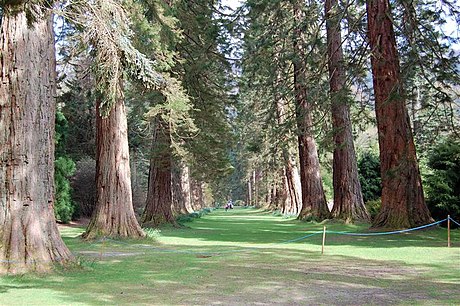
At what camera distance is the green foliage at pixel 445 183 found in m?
15.6

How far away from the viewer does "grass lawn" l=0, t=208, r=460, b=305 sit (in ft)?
21.0

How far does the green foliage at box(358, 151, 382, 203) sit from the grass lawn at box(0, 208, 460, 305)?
47.9 feet

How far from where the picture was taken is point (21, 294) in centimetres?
666

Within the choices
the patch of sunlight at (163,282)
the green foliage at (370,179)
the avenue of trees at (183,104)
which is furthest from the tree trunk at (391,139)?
the green foliage at (370,179)

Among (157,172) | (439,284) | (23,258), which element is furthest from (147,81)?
(157,172)

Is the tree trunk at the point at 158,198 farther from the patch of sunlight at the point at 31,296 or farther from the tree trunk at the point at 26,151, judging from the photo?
the patch of sunlight at the point at 31,296

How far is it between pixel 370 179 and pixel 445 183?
12413 millimetres

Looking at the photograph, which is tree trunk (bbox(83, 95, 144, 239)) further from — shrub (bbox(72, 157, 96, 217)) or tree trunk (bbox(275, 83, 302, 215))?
tree trunk (bbox(275, 83, 302, 215))

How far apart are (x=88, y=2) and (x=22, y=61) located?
1.68 metres

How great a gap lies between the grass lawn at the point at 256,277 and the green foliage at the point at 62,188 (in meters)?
11.2

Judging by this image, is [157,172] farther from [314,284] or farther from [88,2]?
[314,284]

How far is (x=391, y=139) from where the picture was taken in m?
15.0

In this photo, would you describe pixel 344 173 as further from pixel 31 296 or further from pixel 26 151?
pixel 31 296

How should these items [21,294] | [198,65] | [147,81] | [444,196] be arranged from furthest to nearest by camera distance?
1. [198,65]
2. [444,196]
3. [147,81]
4. [21,294]
